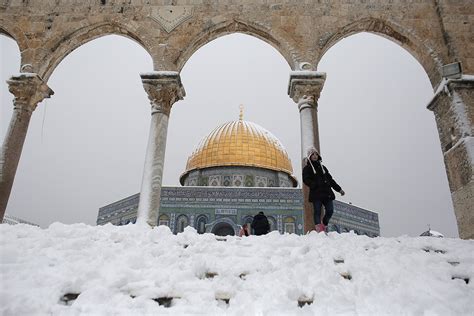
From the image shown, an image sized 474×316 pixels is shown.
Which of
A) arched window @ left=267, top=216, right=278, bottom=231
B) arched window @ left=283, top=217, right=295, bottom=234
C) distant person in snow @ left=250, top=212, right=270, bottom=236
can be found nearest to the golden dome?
arched window @ left=267, top=216, right=278, bottom=231

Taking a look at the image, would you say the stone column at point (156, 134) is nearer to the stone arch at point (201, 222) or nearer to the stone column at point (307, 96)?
the stone column at point (307, 96)

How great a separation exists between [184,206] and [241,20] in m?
15.4

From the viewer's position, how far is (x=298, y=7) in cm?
804

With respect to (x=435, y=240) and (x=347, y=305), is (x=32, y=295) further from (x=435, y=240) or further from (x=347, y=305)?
(x=435, y=240)

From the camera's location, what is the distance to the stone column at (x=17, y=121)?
22.6 ft

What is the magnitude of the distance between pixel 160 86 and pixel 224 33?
2.01 meters

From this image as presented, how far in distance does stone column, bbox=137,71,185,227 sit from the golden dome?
1629 cm

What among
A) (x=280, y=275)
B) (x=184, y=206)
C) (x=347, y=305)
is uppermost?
(x=184, y=206)

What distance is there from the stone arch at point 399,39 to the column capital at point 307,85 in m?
0.67

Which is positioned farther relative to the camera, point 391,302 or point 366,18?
point 366,18

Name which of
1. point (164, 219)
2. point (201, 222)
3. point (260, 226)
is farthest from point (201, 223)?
point (260, 226)

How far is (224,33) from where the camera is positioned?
8.00 meters

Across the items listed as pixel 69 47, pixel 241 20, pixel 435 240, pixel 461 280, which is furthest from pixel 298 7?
pixel 461 280

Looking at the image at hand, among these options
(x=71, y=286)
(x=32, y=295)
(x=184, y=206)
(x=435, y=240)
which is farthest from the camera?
(x=184, y=206)
